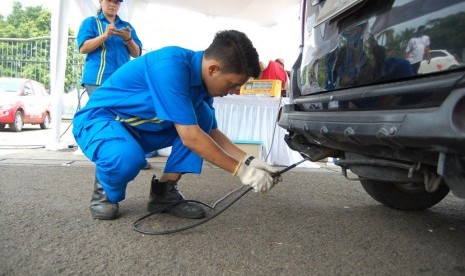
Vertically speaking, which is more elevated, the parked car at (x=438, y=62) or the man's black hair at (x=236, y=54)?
the man's black hair at (x=236, y=54)

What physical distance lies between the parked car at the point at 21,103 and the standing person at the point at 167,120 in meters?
8.14

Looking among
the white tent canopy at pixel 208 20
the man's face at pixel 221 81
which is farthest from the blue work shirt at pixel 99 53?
the white tent canopy at pixel 208 20

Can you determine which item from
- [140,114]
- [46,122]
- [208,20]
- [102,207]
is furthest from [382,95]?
[46,122]

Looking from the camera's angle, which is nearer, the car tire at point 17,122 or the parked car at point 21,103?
the parked car at point 21,103

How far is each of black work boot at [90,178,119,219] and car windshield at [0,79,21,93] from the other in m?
8.84

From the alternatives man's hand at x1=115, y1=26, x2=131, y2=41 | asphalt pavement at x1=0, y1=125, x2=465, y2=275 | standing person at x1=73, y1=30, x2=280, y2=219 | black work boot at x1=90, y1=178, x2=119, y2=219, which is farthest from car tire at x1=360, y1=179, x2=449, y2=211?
man's hand at x1=115, y1=26, x2=131, y2=41

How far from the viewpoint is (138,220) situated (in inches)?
80.0

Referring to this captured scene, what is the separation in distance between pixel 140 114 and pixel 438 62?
1.43m

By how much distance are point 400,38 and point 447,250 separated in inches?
44.0

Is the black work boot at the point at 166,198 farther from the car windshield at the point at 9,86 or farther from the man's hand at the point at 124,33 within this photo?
the car windshield at the point at 9,86

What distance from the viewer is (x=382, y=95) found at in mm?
1435

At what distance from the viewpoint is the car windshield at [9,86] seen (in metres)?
9.52

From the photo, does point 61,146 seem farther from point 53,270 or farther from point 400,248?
point 400,248

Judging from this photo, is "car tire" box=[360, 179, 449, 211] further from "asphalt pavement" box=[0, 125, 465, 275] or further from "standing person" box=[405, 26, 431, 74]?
"standing person" box=[405, 26, 431, 74]
